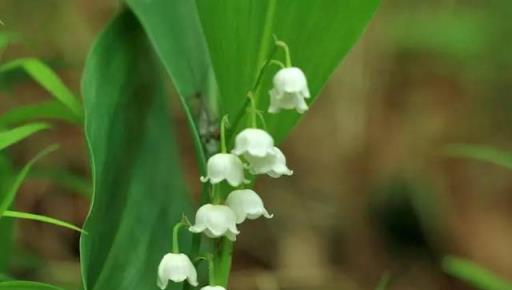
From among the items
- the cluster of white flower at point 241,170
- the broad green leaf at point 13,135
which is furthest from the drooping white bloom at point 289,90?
the broad green leaf at point 13,135

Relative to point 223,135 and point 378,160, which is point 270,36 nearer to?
point 223,135

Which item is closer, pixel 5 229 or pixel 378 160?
pixel 5 229

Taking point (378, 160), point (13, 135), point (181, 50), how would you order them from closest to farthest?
point (13, 135) → point (181, 50) → point (378, 160)

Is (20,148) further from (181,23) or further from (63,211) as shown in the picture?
(181,23)

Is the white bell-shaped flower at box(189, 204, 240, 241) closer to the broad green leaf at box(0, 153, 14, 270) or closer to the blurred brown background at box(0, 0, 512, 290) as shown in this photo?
the broad green leaf at box(0, 153, 14, 270)

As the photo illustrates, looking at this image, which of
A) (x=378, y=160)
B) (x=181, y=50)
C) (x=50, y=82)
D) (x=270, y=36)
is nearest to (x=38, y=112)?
(x=50, y=82)

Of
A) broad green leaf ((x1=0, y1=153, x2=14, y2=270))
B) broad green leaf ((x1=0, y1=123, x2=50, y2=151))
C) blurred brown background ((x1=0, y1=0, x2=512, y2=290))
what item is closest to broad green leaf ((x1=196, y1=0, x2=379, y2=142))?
broad green leaf ((x1=0, y1=123, x2=50, y2=151))
